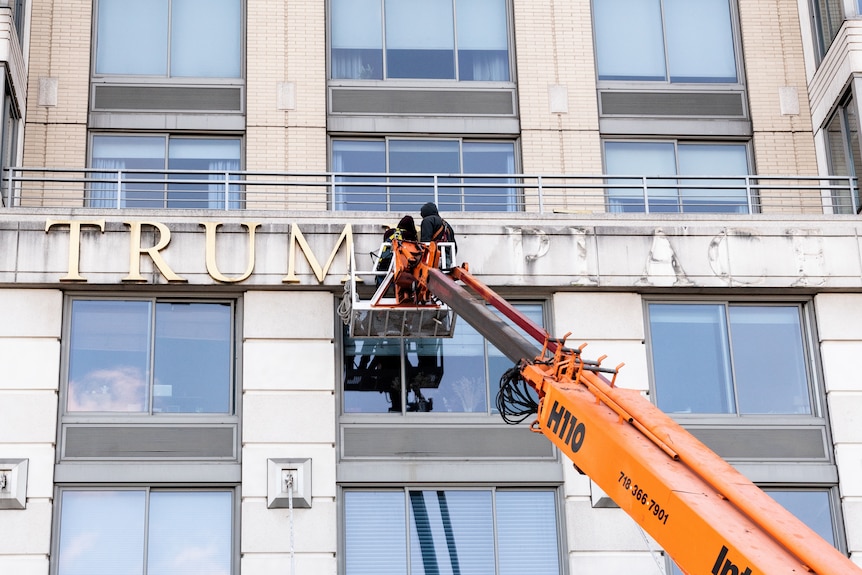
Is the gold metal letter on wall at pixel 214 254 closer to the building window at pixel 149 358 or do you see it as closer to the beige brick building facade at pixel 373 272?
the beige brick building facade at pixel 373 272

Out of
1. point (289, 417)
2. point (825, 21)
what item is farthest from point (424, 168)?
point (825, 21)

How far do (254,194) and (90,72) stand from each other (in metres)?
4.05

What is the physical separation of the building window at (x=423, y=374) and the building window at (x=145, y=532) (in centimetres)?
271

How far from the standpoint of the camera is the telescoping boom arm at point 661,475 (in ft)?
37.3

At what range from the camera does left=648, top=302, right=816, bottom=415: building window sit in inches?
848

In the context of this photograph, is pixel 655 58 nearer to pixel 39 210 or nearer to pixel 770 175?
pixel 770 175

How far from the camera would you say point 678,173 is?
25.3 meters

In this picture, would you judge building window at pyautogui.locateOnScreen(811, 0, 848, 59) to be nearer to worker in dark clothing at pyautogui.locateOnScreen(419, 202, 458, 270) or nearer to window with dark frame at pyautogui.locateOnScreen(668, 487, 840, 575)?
window with dark frame at pyautogui.locateOnScreen(668, 487, 840, 575)

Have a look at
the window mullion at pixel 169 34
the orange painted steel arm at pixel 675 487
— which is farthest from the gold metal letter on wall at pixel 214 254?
the orange painted steel arm at pixel 675 487

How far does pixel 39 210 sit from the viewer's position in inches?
839

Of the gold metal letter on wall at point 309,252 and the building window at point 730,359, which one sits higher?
the gold metal letter on wall at point 309,252

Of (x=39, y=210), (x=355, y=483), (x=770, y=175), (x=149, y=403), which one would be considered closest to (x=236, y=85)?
(x=39, y=210)

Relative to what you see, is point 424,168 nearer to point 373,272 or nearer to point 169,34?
point 169,34

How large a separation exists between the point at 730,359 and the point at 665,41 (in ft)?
24.3
